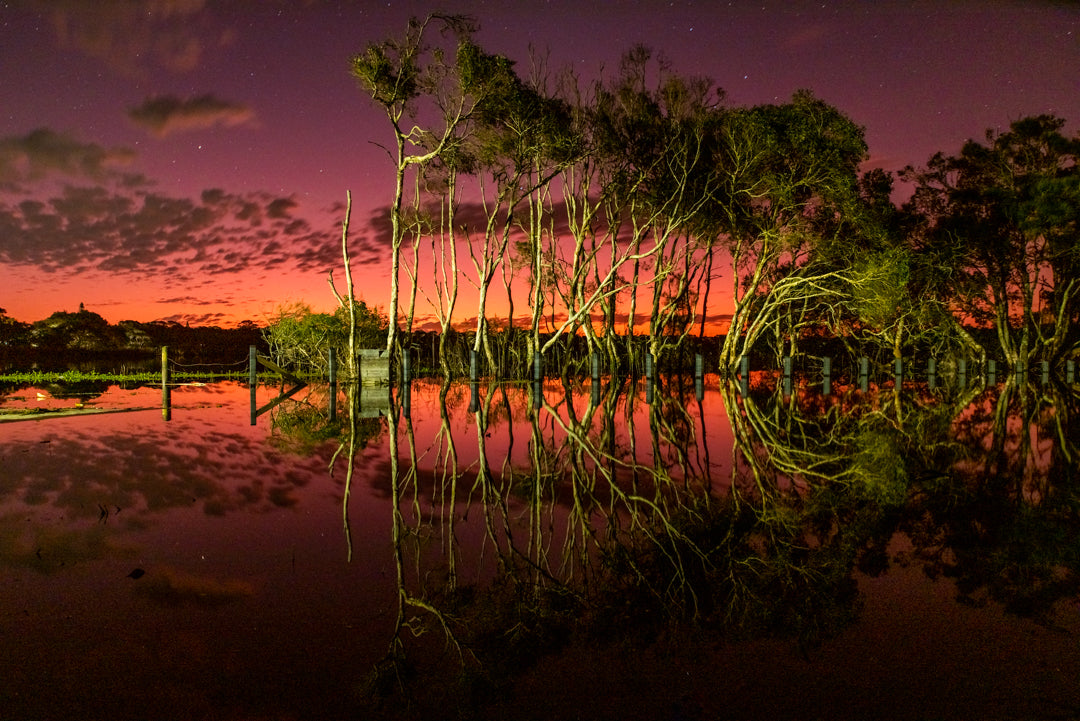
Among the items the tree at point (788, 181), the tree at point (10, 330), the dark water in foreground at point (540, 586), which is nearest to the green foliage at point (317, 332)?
the tree at point (788, 181)

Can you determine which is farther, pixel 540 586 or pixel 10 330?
pixel 10 330

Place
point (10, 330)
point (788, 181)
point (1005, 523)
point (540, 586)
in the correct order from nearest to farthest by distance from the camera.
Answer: point (540, 586) < point (1005, 523) < point (788, 181) < point (10, 330)

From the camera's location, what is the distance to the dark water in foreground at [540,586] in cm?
229

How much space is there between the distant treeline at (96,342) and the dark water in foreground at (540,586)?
109 feet

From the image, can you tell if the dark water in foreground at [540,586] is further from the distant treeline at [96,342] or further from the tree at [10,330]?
the tree at [10,330]

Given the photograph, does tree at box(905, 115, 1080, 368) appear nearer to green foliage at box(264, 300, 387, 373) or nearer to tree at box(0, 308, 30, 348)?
green foliage at box(264, 300, 387, 373)

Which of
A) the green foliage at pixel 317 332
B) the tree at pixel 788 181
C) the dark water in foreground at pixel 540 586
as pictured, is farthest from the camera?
the green foliage at pixel 317 332

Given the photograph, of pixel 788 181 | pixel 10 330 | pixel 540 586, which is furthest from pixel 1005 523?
pixel 10 330

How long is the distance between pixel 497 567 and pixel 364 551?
90cm

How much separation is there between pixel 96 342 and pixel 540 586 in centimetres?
6746

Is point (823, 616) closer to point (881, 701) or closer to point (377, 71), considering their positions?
point (881, 701)

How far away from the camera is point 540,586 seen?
340cm

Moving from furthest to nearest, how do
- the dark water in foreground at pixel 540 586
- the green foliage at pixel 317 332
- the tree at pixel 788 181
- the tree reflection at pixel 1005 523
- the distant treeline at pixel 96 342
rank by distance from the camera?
the distant treeline at pixel 96 342 < the green foliage at pixel 317 332 < the tree at pixel 788 181 < the tree reflection at pixel 1005 523 < the dark water in foreground at pixel 540 586

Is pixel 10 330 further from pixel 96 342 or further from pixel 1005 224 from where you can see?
pixel 1005 224
